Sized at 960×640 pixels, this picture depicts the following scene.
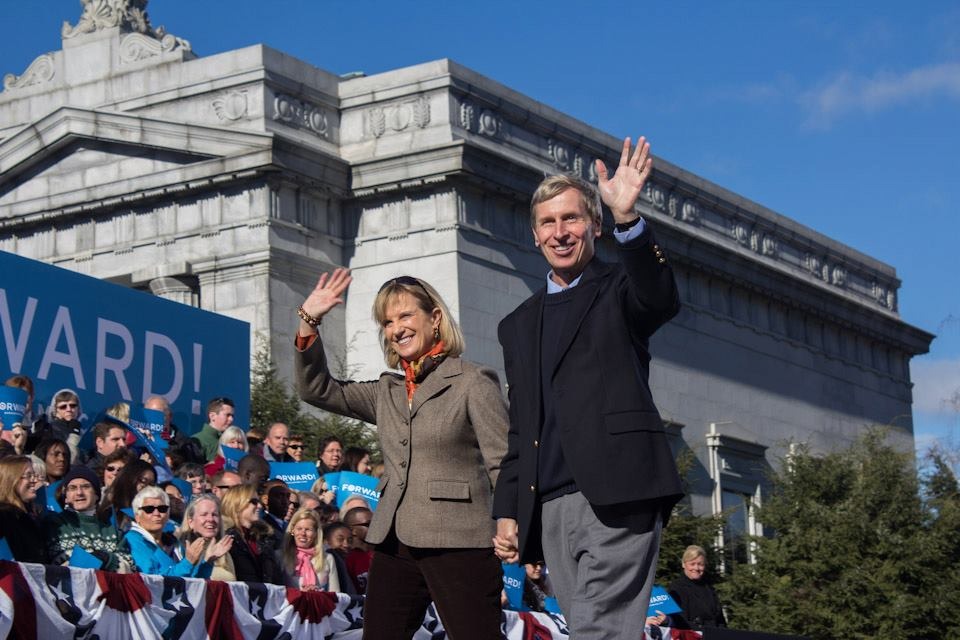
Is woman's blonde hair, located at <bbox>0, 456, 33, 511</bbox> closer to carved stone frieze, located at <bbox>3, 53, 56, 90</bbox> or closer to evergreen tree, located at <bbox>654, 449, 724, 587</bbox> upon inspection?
evergreen tree, located at <bbox>654, 449, 724, 587</bbox>

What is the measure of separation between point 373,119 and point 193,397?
15950mm

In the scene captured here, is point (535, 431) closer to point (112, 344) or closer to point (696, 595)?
point (112, 344)

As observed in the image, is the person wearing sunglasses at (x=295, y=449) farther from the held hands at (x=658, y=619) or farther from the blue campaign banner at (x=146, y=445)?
the held hands at (x=658, y=619)

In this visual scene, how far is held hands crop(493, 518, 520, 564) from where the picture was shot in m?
6.70

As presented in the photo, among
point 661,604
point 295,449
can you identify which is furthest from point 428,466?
point 295,449

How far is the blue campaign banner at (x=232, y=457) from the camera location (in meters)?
16.2

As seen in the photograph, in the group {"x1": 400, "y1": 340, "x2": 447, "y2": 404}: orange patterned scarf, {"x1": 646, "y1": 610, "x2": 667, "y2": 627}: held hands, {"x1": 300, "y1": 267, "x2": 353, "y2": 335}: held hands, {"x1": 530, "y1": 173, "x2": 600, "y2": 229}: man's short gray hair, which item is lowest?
{"x1": 646, "y1": 610, "x2": 667, "y2": 627}: held hands

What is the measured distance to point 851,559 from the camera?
81.7 ft

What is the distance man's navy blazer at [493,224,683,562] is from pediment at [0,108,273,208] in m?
25.2

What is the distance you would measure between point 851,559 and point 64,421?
524 inches

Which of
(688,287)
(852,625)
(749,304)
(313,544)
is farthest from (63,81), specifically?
(313,544)

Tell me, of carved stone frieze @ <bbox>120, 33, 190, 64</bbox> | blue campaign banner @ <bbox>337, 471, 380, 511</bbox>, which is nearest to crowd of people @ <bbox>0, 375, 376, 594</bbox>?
blue campaign banner @ <bbox>337, 471, 380, 511</bbox>

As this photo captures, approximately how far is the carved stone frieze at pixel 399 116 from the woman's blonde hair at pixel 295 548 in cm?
2079

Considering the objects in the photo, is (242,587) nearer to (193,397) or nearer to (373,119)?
(193,397)
